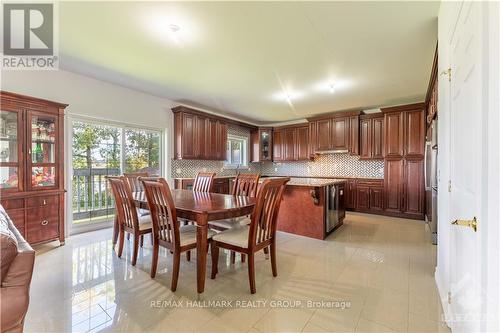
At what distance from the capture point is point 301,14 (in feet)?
7.00

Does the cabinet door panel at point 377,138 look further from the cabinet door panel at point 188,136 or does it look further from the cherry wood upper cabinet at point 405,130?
the cabinet door panel at point 188,136

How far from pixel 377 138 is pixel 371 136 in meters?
0.13

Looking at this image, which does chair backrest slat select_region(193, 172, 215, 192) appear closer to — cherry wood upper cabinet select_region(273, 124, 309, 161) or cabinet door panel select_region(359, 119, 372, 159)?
cherry wood upper cabinet select_region(273, 124, 309, 161)

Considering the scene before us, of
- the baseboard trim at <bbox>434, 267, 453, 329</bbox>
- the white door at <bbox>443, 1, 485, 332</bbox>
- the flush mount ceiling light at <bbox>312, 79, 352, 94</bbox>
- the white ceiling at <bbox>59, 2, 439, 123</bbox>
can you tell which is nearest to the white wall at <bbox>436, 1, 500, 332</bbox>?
the white door at <bbox>443, 1, 485, 332</bbox>

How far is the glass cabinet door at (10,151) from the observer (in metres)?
2.74

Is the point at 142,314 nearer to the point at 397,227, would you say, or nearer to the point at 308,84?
the point at 308,84

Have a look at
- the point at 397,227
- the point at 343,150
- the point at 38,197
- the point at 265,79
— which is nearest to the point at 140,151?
the point at 38,197

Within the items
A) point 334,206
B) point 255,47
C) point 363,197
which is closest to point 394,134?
point 363,197

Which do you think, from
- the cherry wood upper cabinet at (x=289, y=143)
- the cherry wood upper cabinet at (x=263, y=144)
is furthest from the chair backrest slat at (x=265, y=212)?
the cherry wood upper cabinet at (x=263, y=144)

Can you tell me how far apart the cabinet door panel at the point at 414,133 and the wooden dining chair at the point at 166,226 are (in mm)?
4437

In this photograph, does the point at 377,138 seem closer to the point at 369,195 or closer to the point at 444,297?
the point at 369,195

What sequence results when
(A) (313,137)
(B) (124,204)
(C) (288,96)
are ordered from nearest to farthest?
1. (B) (124,204)
2. (C) (288,96)
3. (A) (313,137)

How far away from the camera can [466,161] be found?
1264 mm

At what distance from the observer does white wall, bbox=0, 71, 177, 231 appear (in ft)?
10.4
